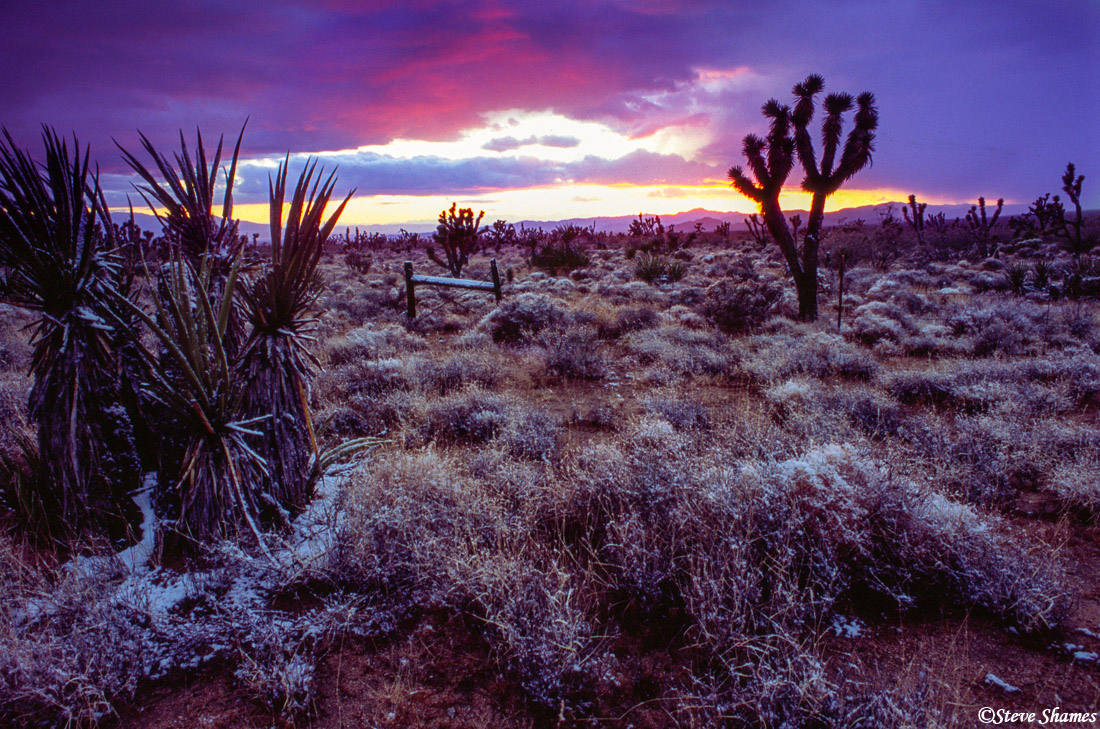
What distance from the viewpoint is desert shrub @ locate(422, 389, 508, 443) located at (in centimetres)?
601

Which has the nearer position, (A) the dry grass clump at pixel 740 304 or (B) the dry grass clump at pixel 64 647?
(B) the dry grass clump at pixel 64 647

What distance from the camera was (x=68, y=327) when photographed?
327 cm

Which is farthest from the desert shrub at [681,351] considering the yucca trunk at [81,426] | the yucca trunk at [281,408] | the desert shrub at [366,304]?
the desert shrub at [366,304]

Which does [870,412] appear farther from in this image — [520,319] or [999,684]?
[520,319]

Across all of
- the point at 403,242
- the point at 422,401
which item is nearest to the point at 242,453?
the point at 422,401

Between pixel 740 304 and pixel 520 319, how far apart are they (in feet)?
17.4

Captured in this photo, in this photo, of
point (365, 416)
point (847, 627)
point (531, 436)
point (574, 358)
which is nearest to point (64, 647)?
point (531, 436)

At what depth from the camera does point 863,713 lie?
235 cm

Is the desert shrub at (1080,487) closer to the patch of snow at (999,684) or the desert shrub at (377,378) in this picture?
the patch of snow at (999,684)

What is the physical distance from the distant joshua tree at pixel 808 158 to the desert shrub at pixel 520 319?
5.67 metres

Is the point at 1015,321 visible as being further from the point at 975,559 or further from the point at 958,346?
the point at 975,559

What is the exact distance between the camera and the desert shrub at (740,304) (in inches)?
496

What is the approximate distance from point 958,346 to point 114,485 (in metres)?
11.9

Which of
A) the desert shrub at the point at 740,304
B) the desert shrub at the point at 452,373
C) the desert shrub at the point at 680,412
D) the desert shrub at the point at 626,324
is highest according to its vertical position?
the desert shrub at the point at 740,304
